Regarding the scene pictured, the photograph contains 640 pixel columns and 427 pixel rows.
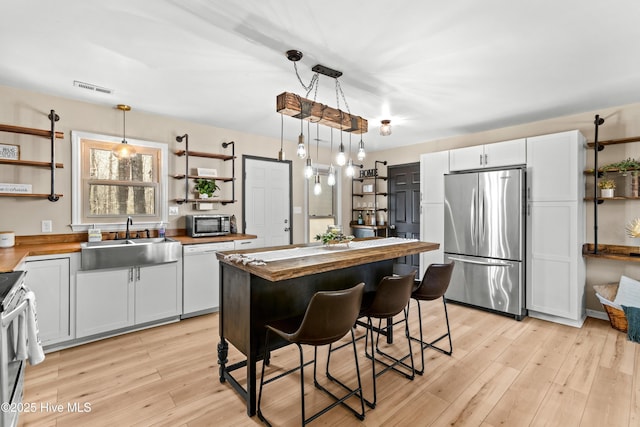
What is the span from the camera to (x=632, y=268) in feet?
11.7

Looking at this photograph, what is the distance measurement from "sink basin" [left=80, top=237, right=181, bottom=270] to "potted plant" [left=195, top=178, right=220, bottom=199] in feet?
2.77

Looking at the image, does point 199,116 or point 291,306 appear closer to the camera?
point 291,306

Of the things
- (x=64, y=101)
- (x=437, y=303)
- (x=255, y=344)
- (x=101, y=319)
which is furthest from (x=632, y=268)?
(x=64, y=101)

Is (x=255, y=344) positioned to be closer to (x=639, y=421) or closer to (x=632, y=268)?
(x=639, y=421)

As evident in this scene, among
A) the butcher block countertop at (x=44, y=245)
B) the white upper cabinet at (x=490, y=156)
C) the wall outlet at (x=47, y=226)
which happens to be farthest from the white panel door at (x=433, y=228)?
the wall outlet at (x=47, y=226)

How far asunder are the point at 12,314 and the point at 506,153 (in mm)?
4762

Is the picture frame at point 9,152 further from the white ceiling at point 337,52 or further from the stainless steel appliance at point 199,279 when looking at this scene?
the stainless steel appliance at point 199,279

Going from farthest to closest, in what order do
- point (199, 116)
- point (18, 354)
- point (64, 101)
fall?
point (199, 116)
point (64, 101)
point (18, 354)

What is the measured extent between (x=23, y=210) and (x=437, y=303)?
4.92 metres

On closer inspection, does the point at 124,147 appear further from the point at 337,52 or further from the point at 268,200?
the point at 337,52

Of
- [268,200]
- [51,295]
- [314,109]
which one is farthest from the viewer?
[268,200]

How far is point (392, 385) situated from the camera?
2410 mm

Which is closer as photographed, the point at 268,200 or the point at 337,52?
the point at 337,52

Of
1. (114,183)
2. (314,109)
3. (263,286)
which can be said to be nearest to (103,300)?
(114,183)
